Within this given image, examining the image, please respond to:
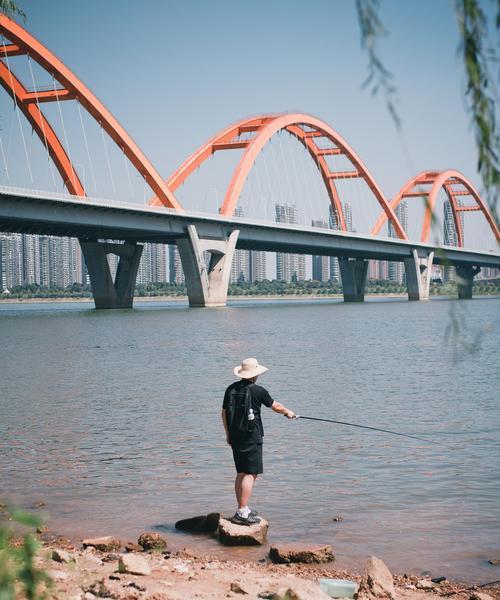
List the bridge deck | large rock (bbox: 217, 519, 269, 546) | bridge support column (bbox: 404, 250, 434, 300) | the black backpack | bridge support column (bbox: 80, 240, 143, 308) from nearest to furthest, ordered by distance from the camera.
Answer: the black backpack, large rock (bbox: 217, 519, 269, 546), the bridge deck, bridge support column (bbox: 80, 240, 143, 308), bridge support column (bbox: 404, 250, 434, 300)

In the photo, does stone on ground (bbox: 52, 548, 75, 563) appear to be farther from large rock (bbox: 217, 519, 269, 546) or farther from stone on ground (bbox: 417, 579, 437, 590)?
stone on ground (bbox: 417, 579, 437, 590)

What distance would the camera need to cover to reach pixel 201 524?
9250 millimetres

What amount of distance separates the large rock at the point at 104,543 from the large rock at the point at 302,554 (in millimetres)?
1479

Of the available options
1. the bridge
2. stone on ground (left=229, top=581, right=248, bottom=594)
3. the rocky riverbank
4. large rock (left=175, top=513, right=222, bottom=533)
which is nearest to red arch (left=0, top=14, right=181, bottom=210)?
the bridge

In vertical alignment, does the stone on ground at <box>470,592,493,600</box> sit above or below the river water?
above

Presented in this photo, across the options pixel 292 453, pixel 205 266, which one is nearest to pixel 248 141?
pixel 205 266

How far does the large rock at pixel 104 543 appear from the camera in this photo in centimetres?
841

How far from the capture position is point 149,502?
10555mm

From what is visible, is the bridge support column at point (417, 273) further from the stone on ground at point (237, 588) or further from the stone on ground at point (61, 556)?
the stone on ground at point (237, 588)

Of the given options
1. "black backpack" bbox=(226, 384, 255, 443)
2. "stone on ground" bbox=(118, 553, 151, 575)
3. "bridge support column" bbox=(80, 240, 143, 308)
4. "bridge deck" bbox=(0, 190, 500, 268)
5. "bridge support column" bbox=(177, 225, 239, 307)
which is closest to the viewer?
"stone on ground" bbox=(118, 553, 151, 575)

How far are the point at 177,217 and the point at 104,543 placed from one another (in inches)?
2458

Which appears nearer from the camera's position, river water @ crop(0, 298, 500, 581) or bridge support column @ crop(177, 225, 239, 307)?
river water @ crop(0, 298, 500, 581)

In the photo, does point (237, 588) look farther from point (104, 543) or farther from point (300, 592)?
point (104, 543)

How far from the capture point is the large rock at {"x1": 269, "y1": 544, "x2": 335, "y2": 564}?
26.5 feet
